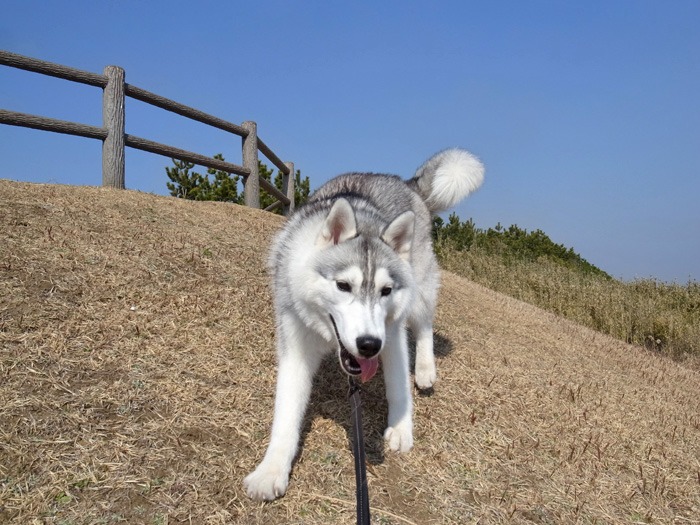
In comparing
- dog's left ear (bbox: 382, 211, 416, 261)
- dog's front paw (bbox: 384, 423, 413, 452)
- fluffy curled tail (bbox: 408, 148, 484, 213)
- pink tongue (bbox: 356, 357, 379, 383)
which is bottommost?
dog's front paw (bbox: 384, 423, 413, 452)

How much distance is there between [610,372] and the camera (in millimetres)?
6910

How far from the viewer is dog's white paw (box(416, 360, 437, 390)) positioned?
14.9 feet

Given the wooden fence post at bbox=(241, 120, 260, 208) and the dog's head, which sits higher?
the wooden fence post at bbox=(241, 120, 260, 208)

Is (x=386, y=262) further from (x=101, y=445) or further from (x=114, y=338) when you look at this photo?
(x=114, y=338)

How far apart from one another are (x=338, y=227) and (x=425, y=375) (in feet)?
5.83

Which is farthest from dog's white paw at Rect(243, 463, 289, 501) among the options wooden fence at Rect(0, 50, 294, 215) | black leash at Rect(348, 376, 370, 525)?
wooden fence at Rect(0, 50, 294, 215)

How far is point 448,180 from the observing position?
534 cm

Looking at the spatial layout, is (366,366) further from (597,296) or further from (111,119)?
(597,296)

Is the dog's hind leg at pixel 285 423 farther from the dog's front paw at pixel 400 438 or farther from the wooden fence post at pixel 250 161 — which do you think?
the wooden fence post at pixel 250 161

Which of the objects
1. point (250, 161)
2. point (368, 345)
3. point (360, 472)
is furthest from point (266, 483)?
point (250, 161)

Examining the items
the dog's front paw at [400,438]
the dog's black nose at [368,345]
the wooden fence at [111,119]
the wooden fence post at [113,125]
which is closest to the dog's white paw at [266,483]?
the dog's front paw at [400,438]

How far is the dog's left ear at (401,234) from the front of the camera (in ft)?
11.3

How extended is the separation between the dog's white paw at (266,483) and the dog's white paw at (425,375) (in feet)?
5.57

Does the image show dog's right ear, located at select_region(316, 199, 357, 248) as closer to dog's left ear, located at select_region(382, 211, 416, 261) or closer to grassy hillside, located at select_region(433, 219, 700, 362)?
dog's left ear, located at select_region(382, 211, 416, 261)
